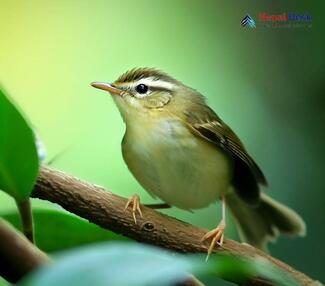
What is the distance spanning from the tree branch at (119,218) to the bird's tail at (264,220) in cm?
63

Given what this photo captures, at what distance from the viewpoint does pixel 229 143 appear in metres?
1.46

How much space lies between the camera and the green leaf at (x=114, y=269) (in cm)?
30

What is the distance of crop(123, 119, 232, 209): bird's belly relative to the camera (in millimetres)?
1367

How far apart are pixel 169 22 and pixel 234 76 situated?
26 cm

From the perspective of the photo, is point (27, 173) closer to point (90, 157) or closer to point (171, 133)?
point (171, 133)

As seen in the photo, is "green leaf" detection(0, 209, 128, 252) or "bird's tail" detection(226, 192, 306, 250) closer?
"green leaf" detection(0, 209, 128, 252)

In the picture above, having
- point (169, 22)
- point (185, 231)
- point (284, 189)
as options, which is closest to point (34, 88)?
point (169, 22)

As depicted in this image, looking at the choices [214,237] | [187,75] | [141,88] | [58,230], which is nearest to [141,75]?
[141,88]

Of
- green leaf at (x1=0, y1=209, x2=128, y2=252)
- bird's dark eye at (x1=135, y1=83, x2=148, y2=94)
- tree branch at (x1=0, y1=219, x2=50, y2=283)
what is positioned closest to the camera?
tree branch at (x1=0, y1=219, x2=50, y2=283)

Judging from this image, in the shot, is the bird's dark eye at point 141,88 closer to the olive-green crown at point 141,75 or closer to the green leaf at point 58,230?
the olive-green crown at point 141,75

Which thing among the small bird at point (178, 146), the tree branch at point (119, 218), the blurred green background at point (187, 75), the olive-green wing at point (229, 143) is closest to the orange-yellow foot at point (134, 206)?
the tree branch at point (119, 218)

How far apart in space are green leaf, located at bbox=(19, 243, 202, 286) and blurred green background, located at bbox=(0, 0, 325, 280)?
134 centimetres

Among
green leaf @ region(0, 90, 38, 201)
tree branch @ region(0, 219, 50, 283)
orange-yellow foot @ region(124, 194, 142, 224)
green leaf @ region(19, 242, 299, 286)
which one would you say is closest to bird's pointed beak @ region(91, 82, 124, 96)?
orange-yellow foot @ region(124, 194, 142, 224)

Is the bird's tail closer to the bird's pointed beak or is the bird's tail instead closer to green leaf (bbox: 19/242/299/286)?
the bird's pointed beak
